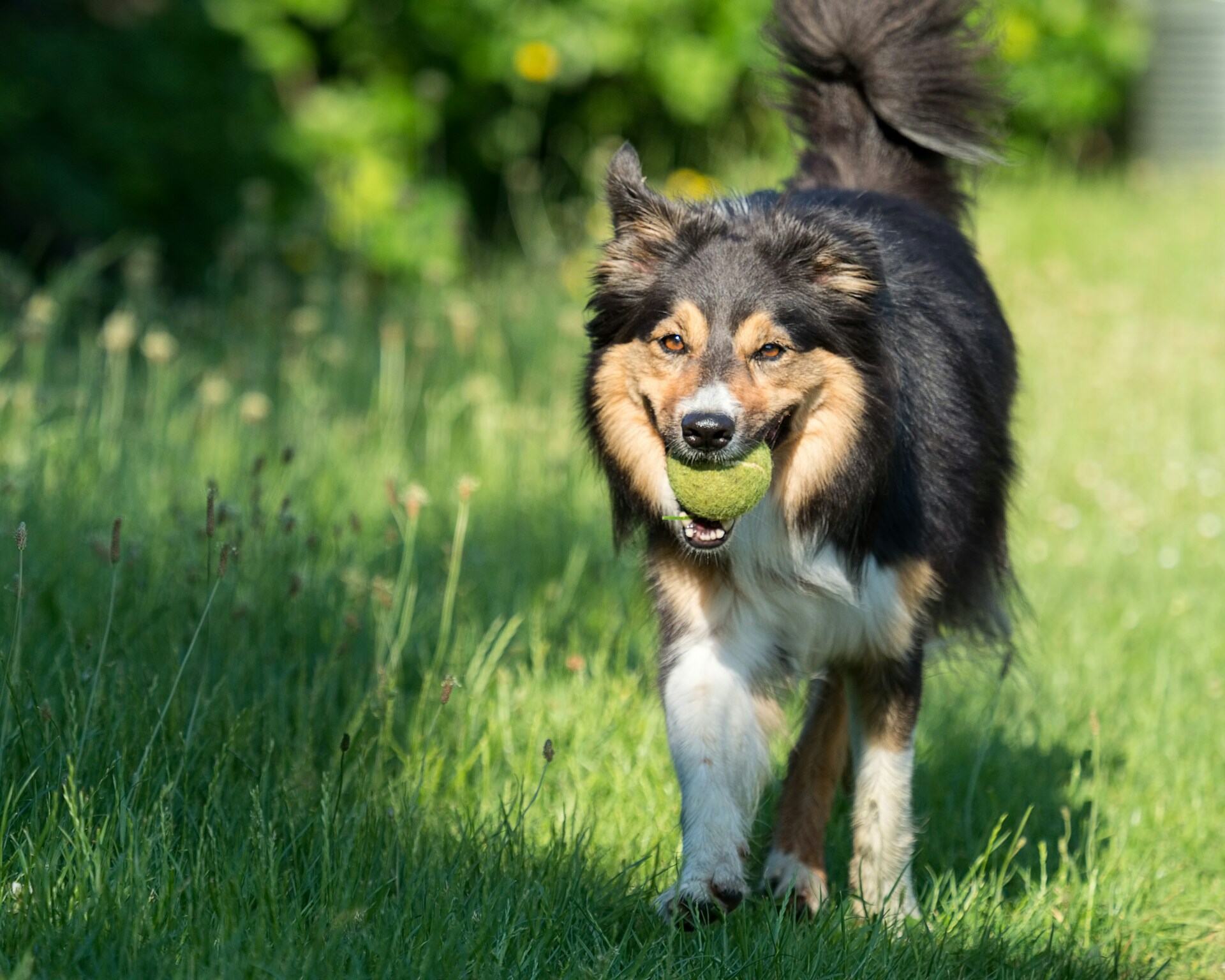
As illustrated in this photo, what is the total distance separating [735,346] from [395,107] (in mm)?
8590

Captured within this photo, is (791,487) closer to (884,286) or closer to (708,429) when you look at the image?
(708,429)

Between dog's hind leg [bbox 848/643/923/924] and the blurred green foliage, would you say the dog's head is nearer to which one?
dog's hind leg [bbox 848/643/923/924]

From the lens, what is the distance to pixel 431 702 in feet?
13.6

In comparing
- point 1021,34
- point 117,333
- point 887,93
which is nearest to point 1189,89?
point 1021,34

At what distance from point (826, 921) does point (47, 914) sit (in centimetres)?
158

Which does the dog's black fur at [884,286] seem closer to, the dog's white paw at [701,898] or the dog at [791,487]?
the dog at [791,487]

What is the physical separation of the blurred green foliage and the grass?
168cm

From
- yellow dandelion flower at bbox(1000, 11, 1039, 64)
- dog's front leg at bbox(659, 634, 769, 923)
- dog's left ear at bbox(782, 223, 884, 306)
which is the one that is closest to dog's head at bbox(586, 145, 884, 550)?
dog's left ear at bbox(782, 223, 884, 306)

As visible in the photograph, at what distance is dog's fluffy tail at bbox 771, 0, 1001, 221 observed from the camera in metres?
4.69

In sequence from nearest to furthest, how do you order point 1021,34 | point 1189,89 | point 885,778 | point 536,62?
point 885,778 < point 536,62 < point 1021,34 < point 1189,89

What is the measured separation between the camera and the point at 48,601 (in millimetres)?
4352

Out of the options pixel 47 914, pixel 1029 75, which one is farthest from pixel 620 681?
pixel 1029 75

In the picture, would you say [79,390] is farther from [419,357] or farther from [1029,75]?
[1029,75]

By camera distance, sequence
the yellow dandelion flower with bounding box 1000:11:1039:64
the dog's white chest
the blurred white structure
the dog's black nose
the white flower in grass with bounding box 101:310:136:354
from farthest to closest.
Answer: the blurred white structure
the yellow dandelion flower with bounding box 1000:11:1039:64
the white flower in grass with bounding box 101:310:136:354
the dog's white chest
the dog's black nose
